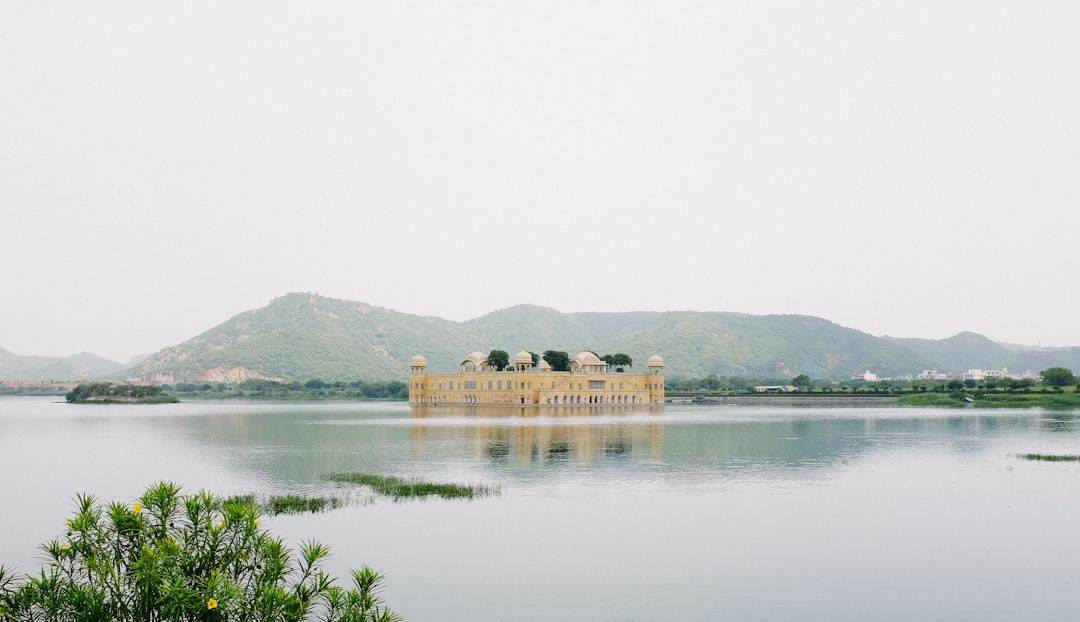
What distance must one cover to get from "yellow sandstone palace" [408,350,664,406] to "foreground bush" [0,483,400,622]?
101055 mm

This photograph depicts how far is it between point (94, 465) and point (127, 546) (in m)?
34.2

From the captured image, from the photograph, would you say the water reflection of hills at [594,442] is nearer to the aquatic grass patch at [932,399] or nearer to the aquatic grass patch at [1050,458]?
the aquatic grass patch at [1050,458]

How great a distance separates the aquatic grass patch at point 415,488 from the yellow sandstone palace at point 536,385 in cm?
7845

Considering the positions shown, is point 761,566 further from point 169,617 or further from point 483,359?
point 483,359

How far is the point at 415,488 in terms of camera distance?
3142 centimetres

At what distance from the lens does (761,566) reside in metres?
20.3

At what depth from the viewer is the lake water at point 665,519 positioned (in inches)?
703

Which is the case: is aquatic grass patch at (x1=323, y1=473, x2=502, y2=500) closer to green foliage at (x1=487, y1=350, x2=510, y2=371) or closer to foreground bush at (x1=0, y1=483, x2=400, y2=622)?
foreground bush at (x1=0, y1=483, x2=400, y2=622)

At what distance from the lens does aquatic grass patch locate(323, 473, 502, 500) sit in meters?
30.5

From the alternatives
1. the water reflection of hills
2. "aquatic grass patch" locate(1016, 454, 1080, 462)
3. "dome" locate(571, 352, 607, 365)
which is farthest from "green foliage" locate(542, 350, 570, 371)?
"aquatic grass patch" locate(1016, 454, 1080, 462)

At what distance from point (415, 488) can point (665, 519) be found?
31.6 feet

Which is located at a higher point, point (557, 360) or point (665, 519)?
point (557, 360)

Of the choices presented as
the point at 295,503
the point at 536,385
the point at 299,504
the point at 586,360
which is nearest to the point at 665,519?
the point at 299,504

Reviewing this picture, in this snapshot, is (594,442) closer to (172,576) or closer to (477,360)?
(172,576)
